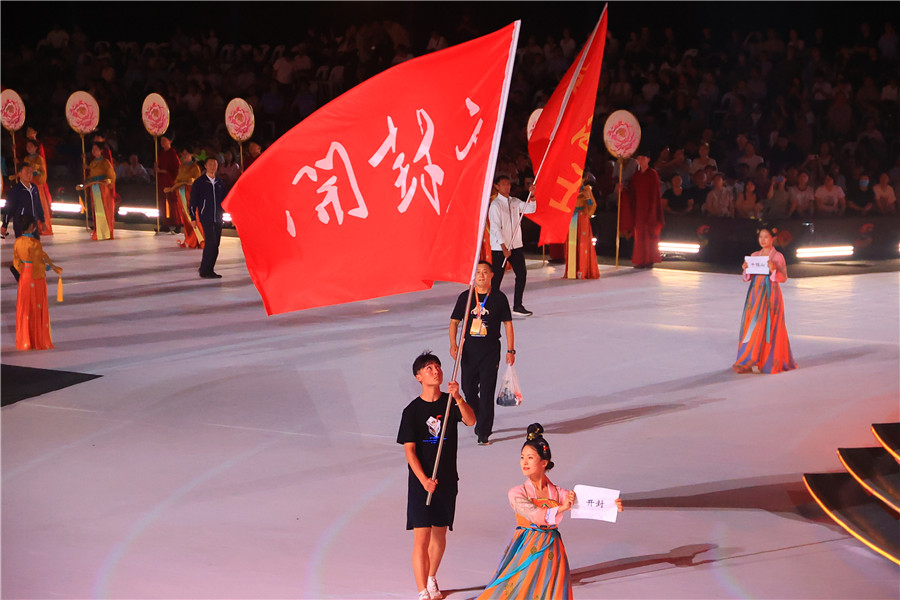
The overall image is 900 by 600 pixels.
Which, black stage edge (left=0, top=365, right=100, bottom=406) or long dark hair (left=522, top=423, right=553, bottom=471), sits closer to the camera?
long dark hair (left=522, top=423, right=553, bottom=471)

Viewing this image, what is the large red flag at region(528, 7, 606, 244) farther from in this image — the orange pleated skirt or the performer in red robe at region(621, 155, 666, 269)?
the performer in red robe at region(621, 155, 666, 269)

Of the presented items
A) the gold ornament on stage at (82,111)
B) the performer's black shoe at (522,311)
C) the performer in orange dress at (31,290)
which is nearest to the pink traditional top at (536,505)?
the performer in orange dress at (31,290)

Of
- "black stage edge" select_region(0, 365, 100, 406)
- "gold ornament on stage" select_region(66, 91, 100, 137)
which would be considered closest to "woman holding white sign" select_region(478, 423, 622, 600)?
"black stage edge" select_region(0, 365, 100, 406)

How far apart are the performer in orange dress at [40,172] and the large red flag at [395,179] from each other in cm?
1552

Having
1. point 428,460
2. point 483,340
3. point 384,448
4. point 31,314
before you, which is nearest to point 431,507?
point 428,460

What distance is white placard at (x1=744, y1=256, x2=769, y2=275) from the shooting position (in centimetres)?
1156

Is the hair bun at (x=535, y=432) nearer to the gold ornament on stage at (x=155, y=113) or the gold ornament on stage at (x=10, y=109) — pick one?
the gold ornament on stage at (x=155, y=113)

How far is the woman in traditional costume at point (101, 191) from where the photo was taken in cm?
2281

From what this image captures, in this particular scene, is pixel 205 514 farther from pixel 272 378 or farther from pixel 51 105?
pixel 51 105

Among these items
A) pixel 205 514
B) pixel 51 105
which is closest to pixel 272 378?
pixel 205 514

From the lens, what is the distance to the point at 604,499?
5238 mm

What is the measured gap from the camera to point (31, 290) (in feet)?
42.0

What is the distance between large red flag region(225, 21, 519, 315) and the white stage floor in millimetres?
1865

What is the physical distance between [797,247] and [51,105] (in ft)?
72.4
